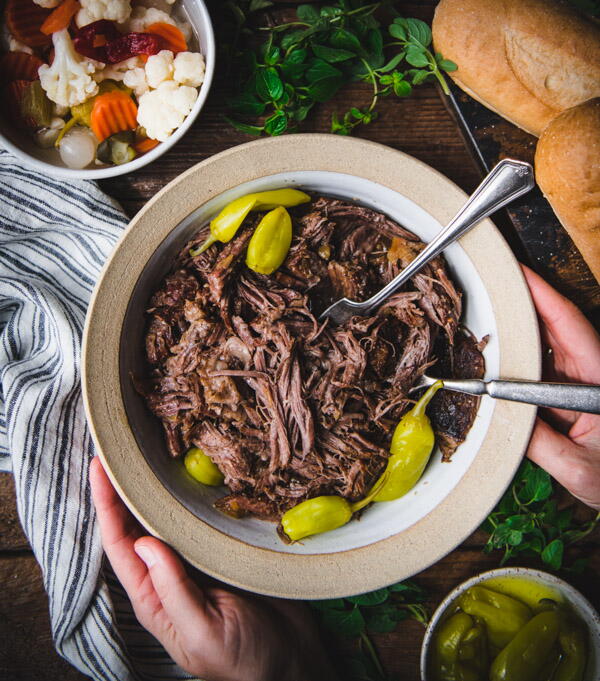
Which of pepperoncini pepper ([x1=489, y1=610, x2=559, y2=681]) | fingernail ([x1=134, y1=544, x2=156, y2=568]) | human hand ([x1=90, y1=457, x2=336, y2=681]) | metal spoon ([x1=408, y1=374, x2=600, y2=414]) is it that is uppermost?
metal spoon ([x1=408, y1=374, x2=600, y2=414])

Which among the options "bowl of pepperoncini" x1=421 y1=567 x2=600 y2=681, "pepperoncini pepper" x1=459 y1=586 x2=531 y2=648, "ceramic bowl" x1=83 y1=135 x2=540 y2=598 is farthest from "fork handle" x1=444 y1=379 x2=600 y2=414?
"pepperoncini pepper" x1=459 y1=586 x2=531 y2=648

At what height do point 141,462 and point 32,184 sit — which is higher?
point 32,184

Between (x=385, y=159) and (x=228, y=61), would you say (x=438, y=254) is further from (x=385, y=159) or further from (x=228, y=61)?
(x=228, y=61)

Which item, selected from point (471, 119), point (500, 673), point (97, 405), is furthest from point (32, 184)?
point (500, 673)

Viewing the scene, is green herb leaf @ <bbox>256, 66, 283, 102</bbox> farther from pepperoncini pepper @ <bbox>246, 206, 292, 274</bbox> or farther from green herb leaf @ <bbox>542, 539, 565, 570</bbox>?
green herb leaf @ <bbox>542, 539, 565, 570</bbox>

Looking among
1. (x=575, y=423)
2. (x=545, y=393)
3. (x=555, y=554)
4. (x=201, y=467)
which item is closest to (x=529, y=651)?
(x=555, y=554)

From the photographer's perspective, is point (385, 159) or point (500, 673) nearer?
point (385, 159)

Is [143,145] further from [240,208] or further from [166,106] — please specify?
[240,208]
